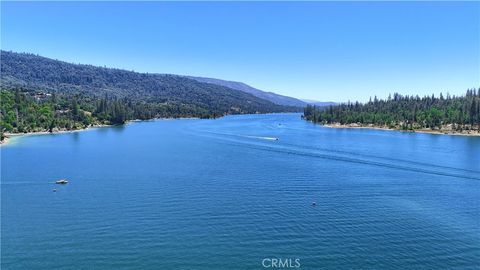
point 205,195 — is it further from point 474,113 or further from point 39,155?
point 474,113

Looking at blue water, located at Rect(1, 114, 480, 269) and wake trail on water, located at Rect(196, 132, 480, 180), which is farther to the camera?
wake trail on water, located at Rect(196, 132, 480, 180)

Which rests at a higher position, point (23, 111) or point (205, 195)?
point (23, 111)

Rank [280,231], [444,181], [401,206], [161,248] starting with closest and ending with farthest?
[161,248], [280,231], [401,206], [444,181]

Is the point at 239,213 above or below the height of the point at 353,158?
below

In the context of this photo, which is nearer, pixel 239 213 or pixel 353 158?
pixel 239 213

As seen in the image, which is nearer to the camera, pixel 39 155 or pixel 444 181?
pixel 444 181

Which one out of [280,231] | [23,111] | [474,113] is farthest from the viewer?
[474,113]

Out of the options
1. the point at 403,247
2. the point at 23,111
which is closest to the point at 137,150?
the point at 403,247

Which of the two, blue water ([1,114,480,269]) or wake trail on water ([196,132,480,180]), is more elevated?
wake trail on water ([196,132,480,180])
